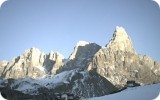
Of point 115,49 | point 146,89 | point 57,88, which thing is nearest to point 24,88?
point 57,88

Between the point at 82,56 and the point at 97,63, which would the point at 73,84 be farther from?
the point at 82,56

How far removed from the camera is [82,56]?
639 ft

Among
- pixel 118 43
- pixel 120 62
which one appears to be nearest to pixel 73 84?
pixel 120 62

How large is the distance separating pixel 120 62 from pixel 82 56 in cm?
2231

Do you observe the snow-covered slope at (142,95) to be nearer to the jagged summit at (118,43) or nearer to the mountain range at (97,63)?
the mountain range at (97,63)

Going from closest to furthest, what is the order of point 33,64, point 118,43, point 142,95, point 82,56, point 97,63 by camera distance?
point 142,95
point 97,63
point 118,43
point 33,64
point 82,56

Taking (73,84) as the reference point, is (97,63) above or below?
above

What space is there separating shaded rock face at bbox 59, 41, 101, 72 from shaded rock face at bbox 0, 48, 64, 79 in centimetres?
582

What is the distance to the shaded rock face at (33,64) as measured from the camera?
17700 centimetres

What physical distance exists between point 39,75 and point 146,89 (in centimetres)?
18556

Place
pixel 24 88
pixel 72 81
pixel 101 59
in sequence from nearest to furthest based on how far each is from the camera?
1. pixel 24 88
2. pixel 72 81
3. pixel 101 59

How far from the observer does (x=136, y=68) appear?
608 feet

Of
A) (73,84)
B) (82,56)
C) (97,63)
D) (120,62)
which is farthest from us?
(82,56)

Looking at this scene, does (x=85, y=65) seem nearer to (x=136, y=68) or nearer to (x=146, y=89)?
(x=136, y=68)
